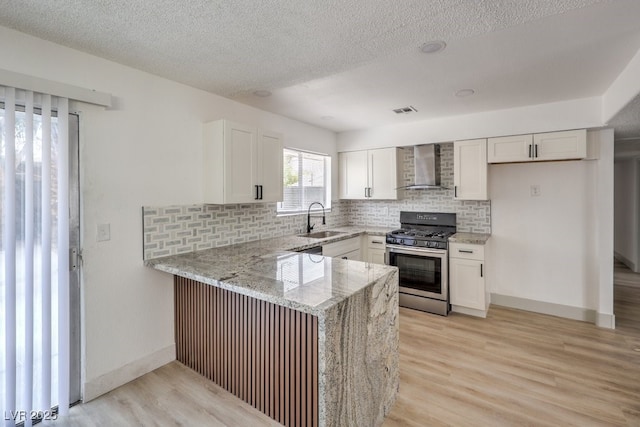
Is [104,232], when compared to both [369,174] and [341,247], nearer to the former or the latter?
[341,247]

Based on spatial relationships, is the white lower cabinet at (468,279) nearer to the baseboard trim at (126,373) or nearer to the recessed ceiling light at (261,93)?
the recessed ceiling light at (261,93)

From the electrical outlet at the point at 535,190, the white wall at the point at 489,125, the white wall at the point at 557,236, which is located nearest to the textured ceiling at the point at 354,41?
the white wall at the point at 489,125

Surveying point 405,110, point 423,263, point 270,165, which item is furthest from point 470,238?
point 270,165

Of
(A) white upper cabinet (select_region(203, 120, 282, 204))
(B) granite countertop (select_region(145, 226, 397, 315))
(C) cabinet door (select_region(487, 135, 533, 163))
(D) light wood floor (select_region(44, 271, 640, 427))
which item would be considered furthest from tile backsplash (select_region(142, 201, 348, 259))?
(C) cabinet door (select_region(487, 135, 533, 163))

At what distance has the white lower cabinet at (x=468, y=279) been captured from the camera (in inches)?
138

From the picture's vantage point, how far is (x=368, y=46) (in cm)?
196

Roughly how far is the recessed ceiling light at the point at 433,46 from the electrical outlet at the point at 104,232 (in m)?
2.56

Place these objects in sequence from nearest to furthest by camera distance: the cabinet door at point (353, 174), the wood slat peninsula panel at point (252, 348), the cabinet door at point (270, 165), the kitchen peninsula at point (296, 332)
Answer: the kitchen peninsula at point (296, 332), the wood slat peninsula panel at point (252, 348), the cabinet door at point (270, 165), the cabinet door at point (353, 174)

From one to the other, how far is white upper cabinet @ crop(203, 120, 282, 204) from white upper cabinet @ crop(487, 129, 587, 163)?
2.67 metres

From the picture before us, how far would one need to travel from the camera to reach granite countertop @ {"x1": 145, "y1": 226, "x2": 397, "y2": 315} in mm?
1561

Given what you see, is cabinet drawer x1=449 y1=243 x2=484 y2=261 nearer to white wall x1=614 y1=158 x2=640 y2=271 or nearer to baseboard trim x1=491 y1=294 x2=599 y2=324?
baseboard trim x1=491 y1=294 x2=599 y2=324

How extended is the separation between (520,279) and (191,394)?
3910 millimetres

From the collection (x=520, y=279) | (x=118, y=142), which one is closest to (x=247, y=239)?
(x=118, y=142)

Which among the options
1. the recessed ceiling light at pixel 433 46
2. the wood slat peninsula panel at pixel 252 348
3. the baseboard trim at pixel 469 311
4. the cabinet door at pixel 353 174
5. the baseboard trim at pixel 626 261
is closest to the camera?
the wood slat peninsula panel at pixel 252 348
